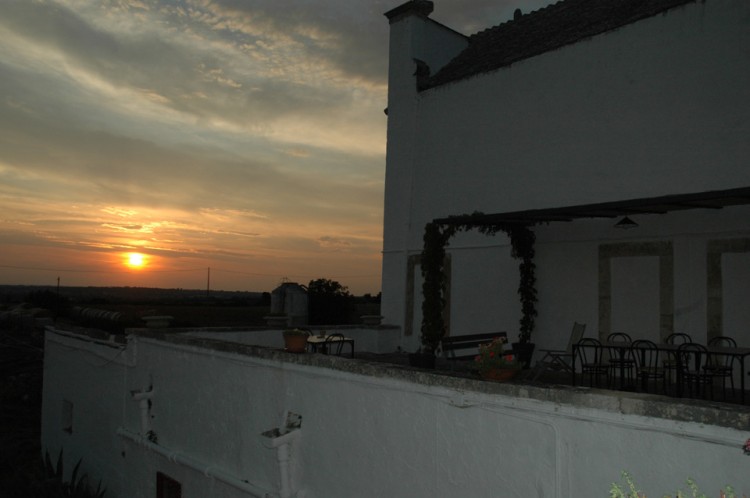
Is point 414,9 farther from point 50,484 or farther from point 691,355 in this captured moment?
point 50,484

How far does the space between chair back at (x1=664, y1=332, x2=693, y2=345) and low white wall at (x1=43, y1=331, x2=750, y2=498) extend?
624cm

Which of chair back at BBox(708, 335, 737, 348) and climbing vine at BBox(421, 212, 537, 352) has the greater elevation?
climbing vine at BBox(421, 212, 537, 352)

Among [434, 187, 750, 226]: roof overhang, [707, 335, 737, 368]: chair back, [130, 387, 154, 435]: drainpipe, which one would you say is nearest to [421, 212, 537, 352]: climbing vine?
[434, 187, 750, 226]: roof overhang

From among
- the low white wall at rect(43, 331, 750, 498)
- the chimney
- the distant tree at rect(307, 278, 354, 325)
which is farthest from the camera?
the distant tree at rect(307, 278, 354, 325)

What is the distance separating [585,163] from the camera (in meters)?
12.0

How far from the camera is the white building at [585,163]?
33.2ft

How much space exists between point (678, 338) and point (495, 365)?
6.64m

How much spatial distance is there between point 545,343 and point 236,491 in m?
7.07

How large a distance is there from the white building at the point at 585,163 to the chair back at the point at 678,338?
0.14 m

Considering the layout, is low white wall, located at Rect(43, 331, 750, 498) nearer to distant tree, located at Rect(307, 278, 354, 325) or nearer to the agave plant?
the agave plant

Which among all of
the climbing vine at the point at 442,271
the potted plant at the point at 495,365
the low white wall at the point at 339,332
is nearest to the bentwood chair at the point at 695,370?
the potted plant at the point at 495,365

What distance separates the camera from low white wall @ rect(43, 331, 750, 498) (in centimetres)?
396

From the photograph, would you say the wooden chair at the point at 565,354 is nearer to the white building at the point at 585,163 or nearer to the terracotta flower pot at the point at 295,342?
the white building at the point at 585,163

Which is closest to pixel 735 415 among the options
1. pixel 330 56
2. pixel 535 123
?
pixel 535 123
